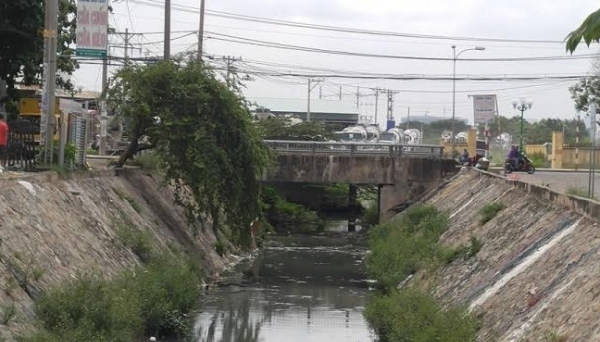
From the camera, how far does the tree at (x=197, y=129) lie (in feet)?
114

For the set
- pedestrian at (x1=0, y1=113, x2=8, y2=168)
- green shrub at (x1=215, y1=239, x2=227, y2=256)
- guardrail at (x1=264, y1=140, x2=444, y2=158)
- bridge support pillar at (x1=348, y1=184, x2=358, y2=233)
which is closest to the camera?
pedestrian at (x1=0, y1=113, x2=8, y2=168)

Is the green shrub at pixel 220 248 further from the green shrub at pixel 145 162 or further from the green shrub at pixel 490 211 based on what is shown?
the green shrub at pixel 490 211

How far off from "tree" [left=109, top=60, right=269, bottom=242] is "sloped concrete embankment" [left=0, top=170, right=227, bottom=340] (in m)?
1.88

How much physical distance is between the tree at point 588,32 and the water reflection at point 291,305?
17659 mm

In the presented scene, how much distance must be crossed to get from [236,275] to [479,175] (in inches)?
537

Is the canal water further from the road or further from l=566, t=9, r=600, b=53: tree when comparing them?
l=566, t=9, r=600, b=53: tree

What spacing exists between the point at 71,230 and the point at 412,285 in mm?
10067

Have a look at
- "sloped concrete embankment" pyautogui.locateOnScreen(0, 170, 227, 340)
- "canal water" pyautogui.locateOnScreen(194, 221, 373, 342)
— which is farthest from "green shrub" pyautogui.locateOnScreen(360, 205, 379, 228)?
"sloped concrete embankment" pyautogui.locateOnScreen(0, 170, 227, 340)

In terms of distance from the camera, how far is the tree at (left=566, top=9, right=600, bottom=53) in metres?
7.51

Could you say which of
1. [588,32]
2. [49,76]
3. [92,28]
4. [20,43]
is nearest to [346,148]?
[20,43]

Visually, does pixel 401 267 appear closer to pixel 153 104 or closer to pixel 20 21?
pixel 153 104

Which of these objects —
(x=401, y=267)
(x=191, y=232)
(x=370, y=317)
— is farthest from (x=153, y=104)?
(x=370, y=317)

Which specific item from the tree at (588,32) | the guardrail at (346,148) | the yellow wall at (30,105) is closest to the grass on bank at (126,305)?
→ the tree at (588,32)

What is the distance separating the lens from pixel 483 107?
4238 centimetres
